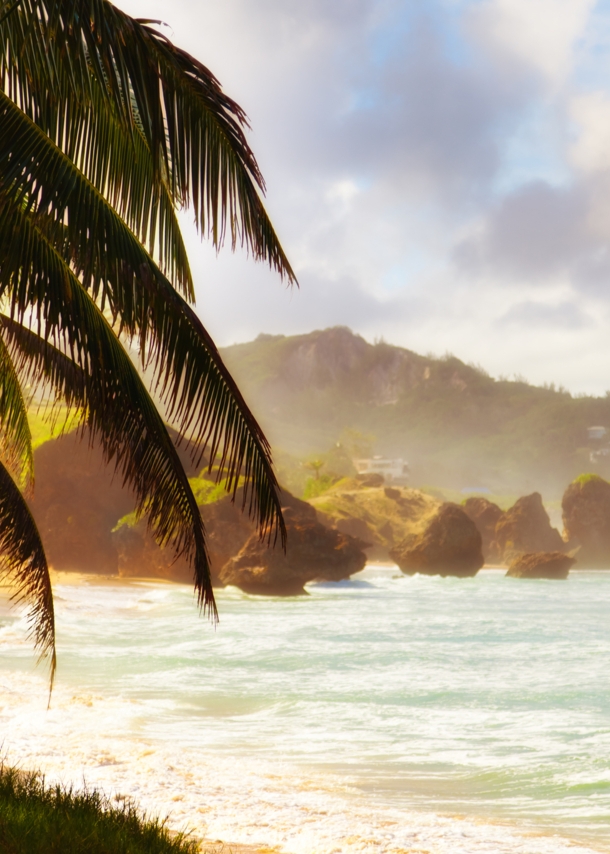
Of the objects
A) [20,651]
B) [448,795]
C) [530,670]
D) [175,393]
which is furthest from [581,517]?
[175,393]

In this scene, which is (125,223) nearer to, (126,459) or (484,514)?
(126,459)

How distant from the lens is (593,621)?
32.4 m

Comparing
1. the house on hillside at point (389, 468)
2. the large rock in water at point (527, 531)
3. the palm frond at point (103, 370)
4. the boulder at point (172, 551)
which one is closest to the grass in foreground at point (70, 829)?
the palm frond at point (103, 370)

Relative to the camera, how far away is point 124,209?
5.15 meters

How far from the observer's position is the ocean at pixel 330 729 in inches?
306

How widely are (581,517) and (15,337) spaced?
3060 inches

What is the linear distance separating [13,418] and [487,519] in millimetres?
74545

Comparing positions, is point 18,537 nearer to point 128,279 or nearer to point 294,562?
point 128,279

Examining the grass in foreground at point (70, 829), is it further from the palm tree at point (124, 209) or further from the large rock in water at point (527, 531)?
the large rock in water at point (527, 531)

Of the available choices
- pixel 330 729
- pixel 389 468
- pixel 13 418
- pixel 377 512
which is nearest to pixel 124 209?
pixel 13 418

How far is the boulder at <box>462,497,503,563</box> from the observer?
79.1m

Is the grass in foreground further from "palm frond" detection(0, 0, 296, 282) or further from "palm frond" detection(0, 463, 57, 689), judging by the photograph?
"palm frond" detection(0, 0, 296, 282)

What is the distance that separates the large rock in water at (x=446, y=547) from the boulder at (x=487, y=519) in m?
21.9

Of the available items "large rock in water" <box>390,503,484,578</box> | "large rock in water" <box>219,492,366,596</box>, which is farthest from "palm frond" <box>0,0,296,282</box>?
"large rock in water" <box>390,503,484,578</box>
